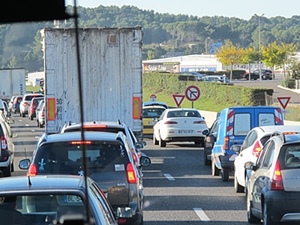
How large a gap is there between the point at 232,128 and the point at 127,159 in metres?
9.35

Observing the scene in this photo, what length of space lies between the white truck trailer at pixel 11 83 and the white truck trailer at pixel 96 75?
47.3 m

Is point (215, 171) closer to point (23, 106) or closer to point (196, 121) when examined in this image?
point (196, 121)

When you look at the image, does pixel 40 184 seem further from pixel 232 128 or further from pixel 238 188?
A: pixel 232 128

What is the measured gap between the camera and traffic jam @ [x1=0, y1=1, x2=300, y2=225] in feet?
19.7

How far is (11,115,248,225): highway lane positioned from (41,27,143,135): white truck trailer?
70.3 inches

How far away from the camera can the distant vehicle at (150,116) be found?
36.7m

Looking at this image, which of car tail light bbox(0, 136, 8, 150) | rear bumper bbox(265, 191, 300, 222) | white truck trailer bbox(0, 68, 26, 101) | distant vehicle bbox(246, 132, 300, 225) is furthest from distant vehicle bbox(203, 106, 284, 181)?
white truck trailer bbox(0, 68, 26, 101)

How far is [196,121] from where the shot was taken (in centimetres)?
3112

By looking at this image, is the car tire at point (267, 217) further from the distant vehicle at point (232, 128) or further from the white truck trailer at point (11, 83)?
the white truck trailer at point (11, 83)

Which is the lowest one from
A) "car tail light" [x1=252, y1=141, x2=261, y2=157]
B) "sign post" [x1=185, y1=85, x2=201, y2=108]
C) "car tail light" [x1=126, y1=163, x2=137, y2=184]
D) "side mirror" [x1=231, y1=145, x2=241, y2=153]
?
"sign post" [x1=185, y1=85, x2=201, y2=108]

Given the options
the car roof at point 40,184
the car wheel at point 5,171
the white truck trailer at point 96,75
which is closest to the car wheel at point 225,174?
the white truck trailer at point 96,75

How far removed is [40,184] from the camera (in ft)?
20.3

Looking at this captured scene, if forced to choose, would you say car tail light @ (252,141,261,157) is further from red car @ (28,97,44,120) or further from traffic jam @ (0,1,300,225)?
red car @ (28,97,44,120)

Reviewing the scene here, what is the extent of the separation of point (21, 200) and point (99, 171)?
Result: 4.41m
